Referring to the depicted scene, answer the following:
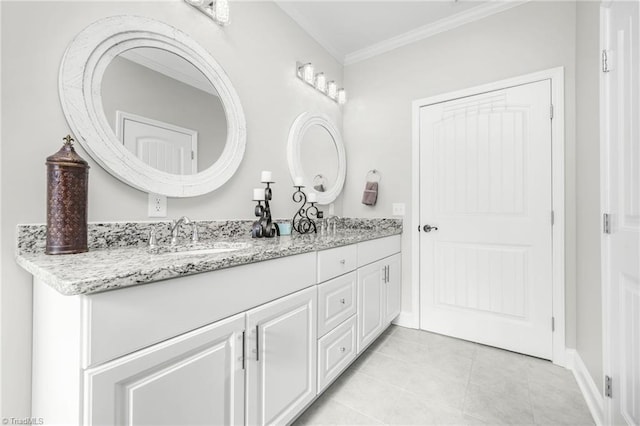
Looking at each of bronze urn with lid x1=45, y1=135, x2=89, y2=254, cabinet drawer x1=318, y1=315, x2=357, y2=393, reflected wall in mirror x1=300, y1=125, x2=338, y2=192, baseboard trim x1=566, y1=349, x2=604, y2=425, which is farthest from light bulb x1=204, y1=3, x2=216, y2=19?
baseboard trim x1=566, y1=349, x2=604, y2=425

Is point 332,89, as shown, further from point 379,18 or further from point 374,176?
point 374,176

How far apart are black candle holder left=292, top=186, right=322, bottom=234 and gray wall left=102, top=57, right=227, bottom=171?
707 millimetres

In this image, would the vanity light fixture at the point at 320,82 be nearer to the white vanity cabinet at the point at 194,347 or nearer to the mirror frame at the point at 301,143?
the mirror frame at the point at 301,143

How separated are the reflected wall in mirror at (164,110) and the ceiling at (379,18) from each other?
3.59 ft

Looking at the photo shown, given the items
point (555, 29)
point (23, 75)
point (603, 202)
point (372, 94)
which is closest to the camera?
point (23, 75)

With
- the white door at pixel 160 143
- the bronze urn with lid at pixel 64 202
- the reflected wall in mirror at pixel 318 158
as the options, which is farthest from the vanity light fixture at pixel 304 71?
the bronze urn with lid at pixel 64 202

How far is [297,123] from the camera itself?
7.08 ft

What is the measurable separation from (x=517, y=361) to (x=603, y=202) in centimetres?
124

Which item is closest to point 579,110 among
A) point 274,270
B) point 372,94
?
point 372,94

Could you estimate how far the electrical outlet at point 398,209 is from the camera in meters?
2.46

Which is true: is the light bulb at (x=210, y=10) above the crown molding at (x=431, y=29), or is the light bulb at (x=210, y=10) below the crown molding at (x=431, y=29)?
below

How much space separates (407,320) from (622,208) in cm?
168

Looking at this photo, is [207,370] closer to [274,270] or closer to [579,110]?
[274,270]

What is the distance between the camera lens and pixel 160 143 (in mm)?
1354
